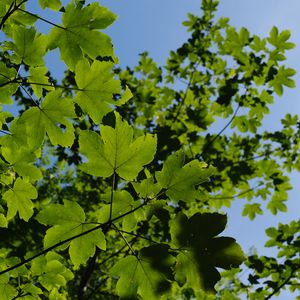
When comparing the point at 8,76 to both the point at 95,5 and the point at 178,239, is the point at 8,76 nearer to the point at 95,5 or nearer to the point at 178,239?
the point at 95,5

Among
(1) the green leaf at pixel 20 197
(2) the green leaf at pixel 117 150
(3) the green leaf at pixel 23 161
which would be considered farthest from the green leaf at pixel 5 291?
(2) the green leaf at pixel 117 150

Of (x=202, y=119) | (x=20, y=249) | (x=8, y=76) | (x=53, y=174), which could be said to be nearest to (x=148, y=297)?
(x=8, y=76)

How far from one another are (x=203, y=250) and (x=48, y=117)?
0.85 meters

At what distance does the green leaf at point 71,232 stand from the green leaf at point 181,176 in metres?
0.30

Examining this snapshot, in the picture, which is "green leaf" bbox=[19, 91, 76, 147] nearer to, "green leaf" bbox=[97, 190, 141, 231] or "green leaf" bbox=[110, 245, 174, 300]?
"green leaf" bbox=[97, 190, 141, 231]

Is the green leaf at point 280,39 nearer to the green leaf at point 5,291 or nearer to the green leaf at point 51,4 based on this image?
the green leaf at point 51,4

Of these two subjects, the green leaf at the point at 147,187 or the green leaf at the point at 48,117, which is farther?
the green leaf at the point at 48,117

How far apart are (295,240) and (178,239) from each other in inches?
132

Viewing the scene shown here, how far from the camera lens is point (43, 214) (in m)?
1.19

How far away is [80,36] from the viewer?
144cm

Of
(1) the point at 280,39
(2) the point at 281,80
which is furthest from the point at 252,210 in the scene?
(1) the point at 280,39

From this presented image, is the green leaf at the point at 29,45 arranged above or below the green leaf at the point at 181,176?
above

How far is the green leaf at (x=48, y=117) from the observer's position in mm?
1423

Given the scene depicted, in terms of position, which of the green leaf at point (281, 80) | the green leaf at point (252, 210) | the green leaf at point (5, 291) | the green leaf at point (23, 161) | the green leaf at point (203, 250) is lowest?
the green leaf at point (203, 250)
